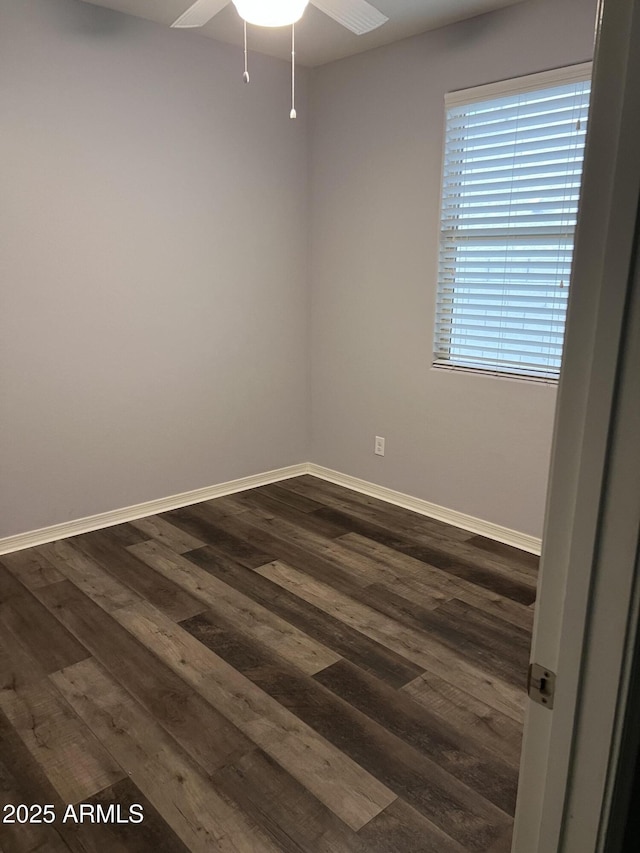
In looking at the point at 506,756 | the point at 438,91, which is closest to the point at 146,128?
the point at 438,91

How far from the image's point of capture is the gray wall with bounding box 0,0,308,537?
10.0ft

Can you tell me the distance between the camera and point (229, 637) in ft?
8.37

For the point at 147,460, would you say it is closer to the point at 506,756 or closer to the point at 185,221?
the point at 185,221

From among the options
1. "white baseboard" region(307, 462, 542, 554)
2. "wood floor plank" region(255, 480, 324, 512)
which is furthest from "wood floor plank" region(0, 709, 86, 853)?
"white baseboard" region(307, 462, 542, 554)

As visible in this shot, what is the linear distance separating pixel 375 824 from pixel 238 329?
112 inches

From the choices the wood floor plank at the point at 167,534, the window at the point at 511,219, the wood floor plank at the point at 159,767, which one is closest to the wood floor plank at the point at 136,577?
the wood floor plank at the point at 167,534

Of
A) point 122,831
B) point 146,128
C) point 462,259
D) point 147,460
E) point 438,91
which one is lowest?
point 122,831

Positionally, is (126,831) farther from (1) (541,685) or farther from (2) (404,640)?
(1) (541,685)

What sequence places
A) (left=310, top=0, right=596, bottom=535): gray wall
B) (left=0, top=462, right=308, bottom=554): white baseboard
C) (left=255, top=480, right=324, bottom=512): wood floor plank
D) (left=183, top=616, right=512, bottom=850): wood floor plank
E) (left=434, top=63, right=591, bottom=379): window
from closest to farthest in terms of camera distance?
(left=183, top=616, right=512, bottom=850): wood floor plank < (left=434, top=63, right=591, bottom=379): window < (left=310, top=0, right=596, bottom=535): gray wall < (left=0, top=462, right=308, bottom=554): white baseboard < (left=255, top=480, right=324, bottom=512): wood floor plank

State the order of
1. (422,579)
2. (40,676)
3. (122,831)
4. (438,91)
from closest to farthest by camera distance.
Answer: (122,831) → (40,676) → (422,579) → (438,91)

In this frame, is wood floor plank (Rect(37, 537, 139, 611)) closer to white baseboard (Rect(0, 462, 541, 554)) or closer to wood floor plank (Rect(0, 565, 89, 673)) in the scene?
white baseboard (Rect(0, 462, 541, 554))

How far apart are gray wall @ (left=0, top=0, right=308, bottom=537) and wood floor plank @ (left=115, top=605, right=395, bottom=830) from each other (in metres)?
1.15

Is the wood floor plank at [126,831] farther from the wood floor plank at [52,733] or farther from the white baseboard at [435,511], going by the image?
the white baseboard at [435,511]

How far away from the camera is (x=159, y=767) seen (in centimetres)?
189
